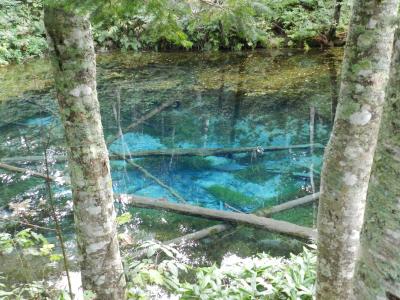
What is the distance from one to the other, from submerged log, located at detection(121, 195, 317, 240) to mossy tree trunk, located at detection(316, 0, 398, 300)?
2.75 meters

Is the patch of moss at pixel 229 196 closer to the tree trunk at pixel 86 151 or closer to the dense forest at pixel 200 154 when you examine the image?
the dense forest at pixel 200 154

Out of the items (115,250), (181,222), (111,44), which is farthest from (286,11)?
(115,250)

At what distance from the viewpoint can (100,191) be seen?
3.07m

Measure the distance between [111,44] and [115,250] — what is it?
53.0ft

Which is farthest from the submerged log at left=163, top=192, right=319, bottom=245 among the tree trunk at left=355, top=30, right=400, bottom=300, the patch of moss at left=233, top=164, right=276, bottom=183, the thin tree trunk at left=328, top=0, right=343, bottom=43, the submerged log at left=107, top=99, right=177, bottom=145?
the thin tree trunk at left=328, top=0, right=343, bottom=43

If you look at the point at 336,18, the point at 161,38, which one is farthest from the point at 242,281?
the point at 336,18

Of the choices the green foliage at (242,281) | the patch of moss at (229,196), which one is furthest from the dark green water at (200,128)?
the green foliage at (242,281)

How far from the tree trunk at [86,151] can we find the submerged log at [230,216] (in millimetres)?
2807

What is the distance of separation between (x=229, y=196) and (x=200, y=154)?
156cm

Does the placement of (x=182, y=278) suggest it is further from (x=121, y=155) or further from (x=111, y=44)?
(x=111, y=44)

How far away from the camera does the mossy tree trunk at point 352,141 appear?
7.75 feet

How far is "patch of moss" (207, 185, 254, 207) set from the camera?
7.13 m

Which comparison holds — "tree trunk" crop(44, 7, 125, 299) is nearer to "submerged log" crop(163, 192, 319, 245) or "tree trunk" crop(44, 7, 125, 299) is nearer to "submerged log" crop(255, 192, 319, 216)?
"submerged log" crop(163, 192, 319, 245)

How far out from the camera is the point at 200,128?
10.2 m
